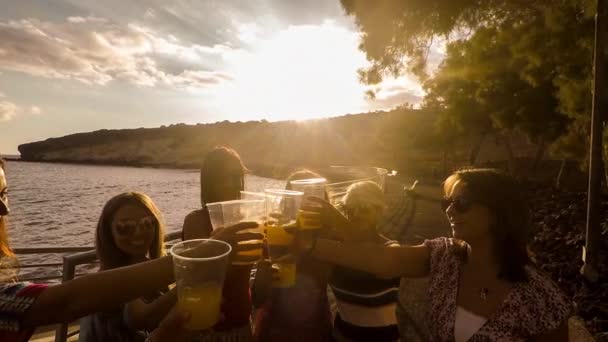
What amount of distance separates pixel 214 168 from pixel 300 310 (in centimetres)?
142

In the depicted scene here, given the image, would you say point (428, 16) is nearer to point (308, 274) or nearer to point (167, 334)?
point (308, 274)

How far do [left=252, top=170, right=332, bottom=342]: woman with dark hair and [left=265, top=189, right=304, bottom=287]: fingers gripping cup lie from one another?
548 millimetres

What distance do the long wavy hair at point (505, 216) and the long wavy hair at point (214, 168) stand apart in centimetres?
194

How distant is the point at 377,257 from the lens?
2564mm

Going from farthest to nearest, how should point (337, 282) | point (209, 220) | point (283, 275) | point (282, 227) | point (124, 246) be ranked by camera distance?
1. point (209, 220)
2. point (337, 282)
3. point (124, 246)
4. point (283, 275)
5. point (282, 227)

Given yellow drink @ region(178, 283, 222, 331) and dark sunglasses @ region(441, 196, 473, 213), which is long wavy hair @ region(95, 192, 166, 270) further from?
dark sunglasses @ region(441, 196, 473, 213)

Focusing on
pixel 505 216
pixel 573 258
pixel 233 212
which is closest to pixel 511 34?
pixel 573 258

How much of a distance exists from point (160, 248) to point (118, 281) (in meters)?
1.57

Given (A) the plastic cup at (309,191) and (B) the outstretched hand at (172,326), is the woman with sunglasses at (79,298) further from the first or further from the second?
(A) the plastic cup at (309,191)

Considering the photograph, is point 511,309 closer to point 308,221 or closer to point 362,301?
point 362,301

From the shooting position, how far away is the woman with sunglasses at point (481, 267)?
2.17 metres

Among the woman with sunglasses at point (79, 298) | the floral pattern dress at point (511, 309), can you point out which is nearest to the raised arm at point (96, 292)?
A: the woman with sunglasses at point (79, 298)

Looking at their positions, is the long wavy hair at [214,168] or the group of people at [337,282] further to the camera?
the long wavy hair at [214,168]

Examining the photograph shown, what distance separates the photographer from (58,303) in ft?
4.46
